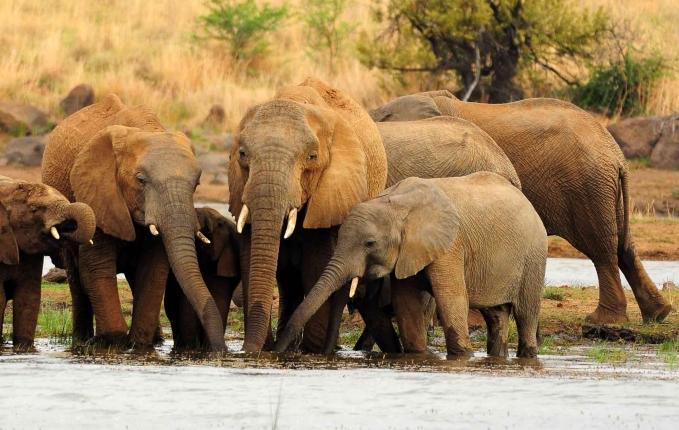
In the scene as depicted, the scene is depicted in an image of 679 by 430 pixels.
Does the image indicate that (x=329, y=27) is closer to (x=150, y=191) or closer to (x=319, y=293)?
(x=150, y=191)

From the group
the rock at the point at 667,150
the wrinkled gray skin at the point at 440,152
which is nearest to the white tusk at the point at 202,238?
the wrinkled gray skin at the point at 440,152

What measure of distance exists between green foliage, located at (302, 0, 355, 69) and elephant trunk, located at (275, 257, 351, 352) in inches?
910

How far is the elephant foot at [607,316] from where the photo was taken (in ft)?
46.9

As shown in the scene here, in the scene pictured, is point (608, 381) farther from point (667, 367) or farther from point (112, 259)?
point (112, 259)

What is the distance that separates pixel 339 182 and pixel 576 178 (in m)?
3.93

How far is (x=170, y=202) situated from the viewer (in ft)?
36.2

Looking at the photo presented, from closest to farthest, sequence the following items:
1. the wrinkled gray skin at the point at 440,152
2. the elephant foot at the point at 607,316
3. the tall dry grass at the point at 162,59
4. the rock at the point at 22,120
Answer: the wrinkled gray skin at the point at 440,152, the elephant foot at the point at 607,316, the rock at the point at 22,120, the tall dry grass at the point at 162,59

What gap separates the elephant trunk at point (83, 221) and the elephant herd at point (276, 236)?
0.01m

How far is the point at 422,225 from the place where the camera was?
436 inches

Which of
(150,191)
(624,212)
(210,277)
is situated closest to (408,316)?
(210,277)

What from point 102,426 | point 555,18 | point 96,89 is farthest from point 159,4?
point 102,426

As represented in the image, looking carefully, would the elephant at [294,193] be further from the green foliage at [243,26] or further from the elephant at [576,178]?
the green foliage at [243,26]

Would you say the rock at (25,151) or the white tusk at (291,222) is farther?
the rock at (25,151)

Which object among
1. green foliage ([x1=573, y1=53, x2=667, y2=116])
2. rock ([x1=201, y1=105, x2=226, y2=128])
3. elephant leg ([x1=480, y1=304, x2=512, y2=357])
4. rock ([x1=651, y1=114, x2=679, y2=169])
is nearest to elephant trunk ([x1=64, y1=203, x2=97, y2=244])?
elephant leg ([x1=480, y1=304, x2=512, y2=357])
